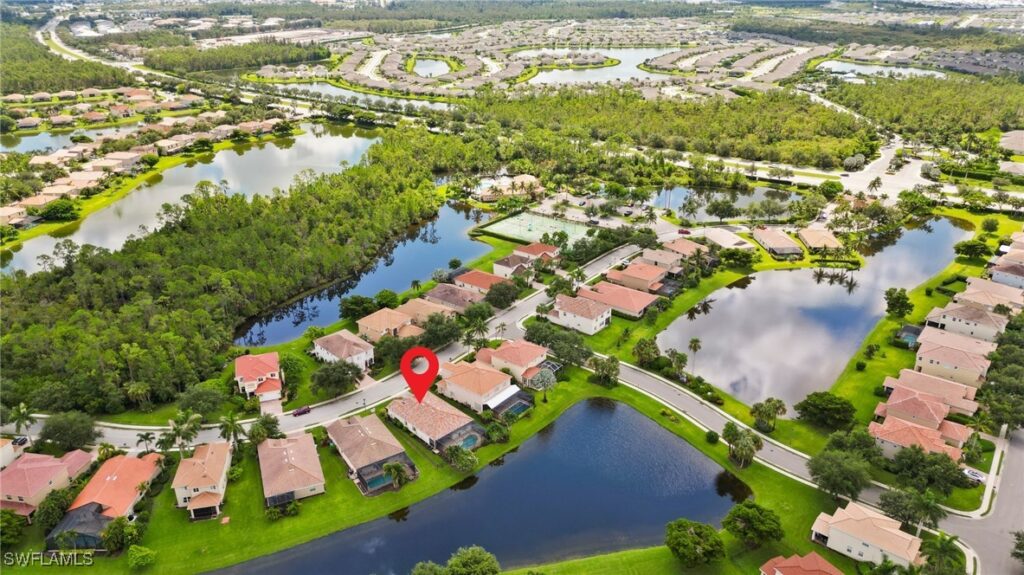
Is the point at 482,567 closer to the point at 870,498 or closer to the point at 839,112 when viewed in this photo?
the point at 870,498

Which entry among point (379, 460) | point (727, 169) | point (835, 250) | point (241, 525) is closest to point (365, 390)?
point (379, 460)

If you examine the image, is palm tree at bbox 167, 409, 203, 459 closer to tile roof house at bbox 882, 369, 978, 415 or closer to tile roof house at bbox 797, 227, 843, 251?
tile roof house at bbox 882, 369, 978, 415

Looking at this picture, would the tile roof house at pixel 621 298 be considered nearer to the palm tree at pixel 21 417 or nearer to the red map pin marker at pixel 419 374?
the red map pin marker at pixel 419 374

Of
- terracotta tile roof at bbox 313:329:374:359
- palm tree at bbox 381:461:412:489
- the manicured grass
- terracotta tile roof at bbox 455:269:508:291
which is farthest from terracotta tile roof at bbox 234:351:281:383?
the manicured grass

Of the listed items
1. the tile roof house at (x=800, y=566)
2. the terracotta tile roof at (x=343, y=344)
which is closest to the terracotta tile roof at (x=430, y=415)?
the terracotta tile roof at (x=343, y=344)

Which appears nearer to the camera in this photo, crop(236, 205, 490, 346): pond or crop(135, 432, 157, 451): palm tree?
crop(135, 432, 157, 451): palm tree
